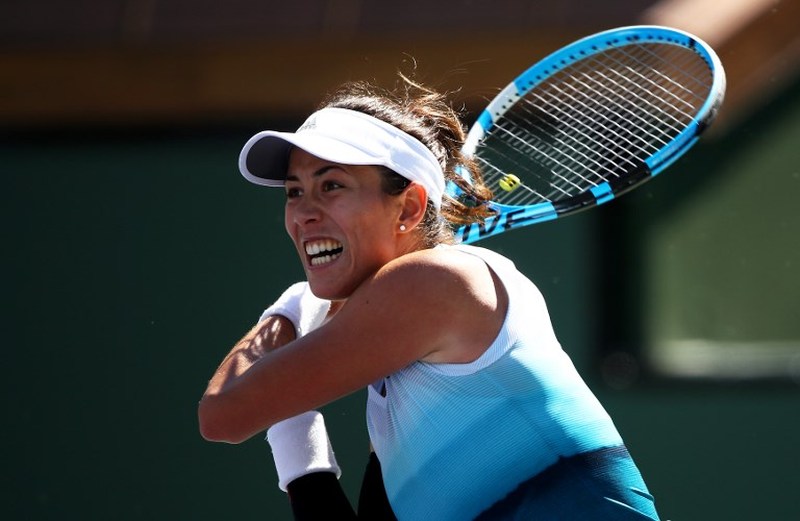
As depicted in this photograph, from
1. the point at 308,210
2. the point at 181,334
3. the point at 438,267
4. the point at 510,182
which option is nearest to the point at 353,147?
the point at 308,210

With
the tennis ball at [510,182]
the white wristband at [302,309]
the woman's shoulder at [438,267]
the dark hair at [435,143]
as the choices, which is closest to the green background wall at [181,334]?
the tennis ball at [510,182]

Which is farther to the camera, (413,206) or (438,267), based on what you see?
(413,206)

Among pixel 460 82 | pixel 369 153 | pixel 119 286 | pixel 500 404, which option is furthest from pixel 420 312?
pixel 119 286

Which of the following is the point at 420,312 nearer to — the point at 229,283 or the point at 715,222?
the point at 229,283

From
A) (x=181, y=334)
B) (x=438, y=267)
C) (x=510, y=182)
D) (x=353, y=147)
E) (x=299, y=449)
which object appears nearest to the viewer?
(x=438, y=267)

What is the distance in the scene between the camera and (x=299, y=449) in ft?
7.51

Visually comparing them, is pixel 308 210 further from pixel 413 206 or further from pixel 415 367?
pixel 415 367

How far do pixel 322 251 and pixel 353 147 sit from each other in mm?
196

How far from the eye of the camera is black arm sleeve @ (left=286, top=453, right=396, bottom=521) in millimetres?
2219

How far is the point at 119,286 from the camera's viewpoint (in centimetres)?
490

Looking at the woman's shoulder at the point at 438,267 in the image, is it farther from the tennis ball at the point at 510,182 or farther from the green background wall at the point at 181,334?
the green background wall at the point at 181,334

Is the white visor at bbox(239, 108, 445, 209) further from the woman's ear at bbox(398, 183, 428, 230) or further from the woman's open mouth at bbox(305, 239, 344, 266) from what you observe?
the woman's open mouth at bbox(305, 239, 344, 266)

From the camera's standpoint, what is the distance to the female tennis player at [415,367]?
198 centimetres

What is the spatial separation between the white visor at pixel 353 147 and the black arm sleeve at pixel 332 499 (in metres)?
0.53
